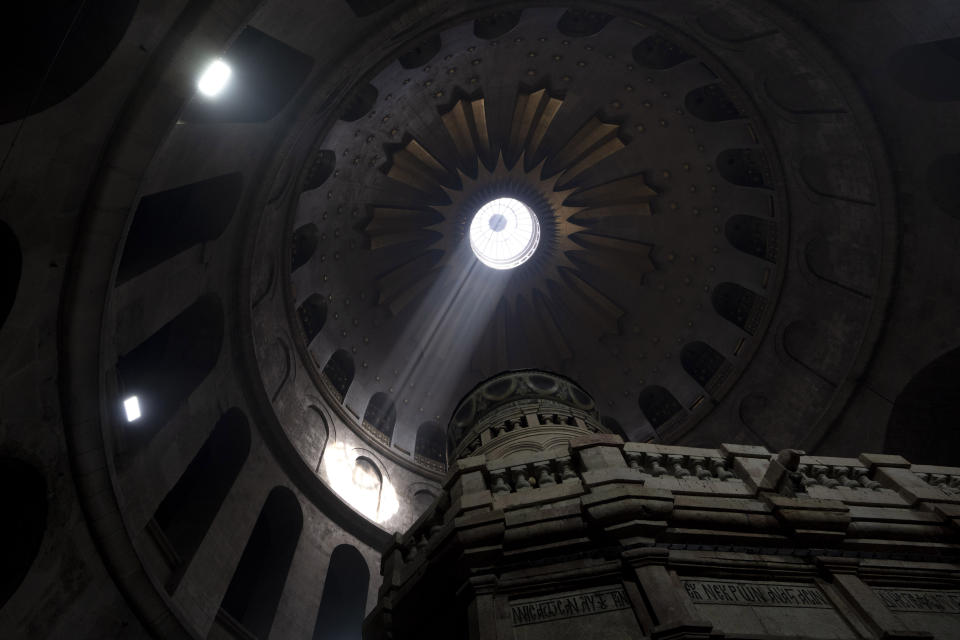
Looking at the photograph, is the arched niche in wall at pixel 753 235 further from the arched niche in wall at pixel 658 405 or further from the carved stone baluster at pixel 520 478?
the carved stone baluster at pixel 520 478

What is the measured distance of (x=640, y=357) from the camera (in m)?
22.8

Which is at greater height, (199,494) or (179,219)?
(179,219)

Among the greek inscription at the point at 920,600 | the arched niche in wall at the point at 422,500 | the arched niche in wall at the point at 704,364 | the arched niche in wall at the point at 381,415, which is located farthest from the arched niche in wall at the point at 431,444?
the greek inscription at the point at 920,600

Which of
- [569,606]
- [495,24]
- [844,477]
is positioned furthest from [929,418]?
[495,24]

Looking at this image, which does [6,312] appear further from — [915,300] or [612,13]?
[915,300]

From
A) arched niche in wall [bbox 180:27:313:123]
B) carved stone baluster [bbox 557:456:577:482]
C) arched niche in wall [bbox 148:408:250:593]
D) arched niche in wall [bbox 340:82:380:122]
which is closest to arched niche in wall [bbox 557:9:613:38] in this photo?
arched niche in wall [bbox 340:82:380:122]

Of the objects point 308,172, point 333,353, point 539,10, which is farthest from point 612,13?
point 333,353

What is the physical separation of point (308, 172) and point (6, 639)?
11796 mm

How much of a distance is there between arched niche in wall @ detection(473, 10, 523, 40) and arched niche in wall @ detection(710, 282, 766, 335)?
11.1m

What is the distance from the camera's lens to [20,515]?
785 cm

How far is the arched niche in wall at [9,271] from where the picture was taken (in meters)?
7.37

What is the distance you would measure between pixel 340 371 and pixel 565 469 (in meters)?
13.3

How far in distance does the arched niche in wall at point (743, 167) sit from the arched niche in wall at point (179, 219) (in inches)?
579

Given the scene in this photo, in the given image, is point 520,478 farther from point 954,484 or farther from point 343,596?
point 343,596
